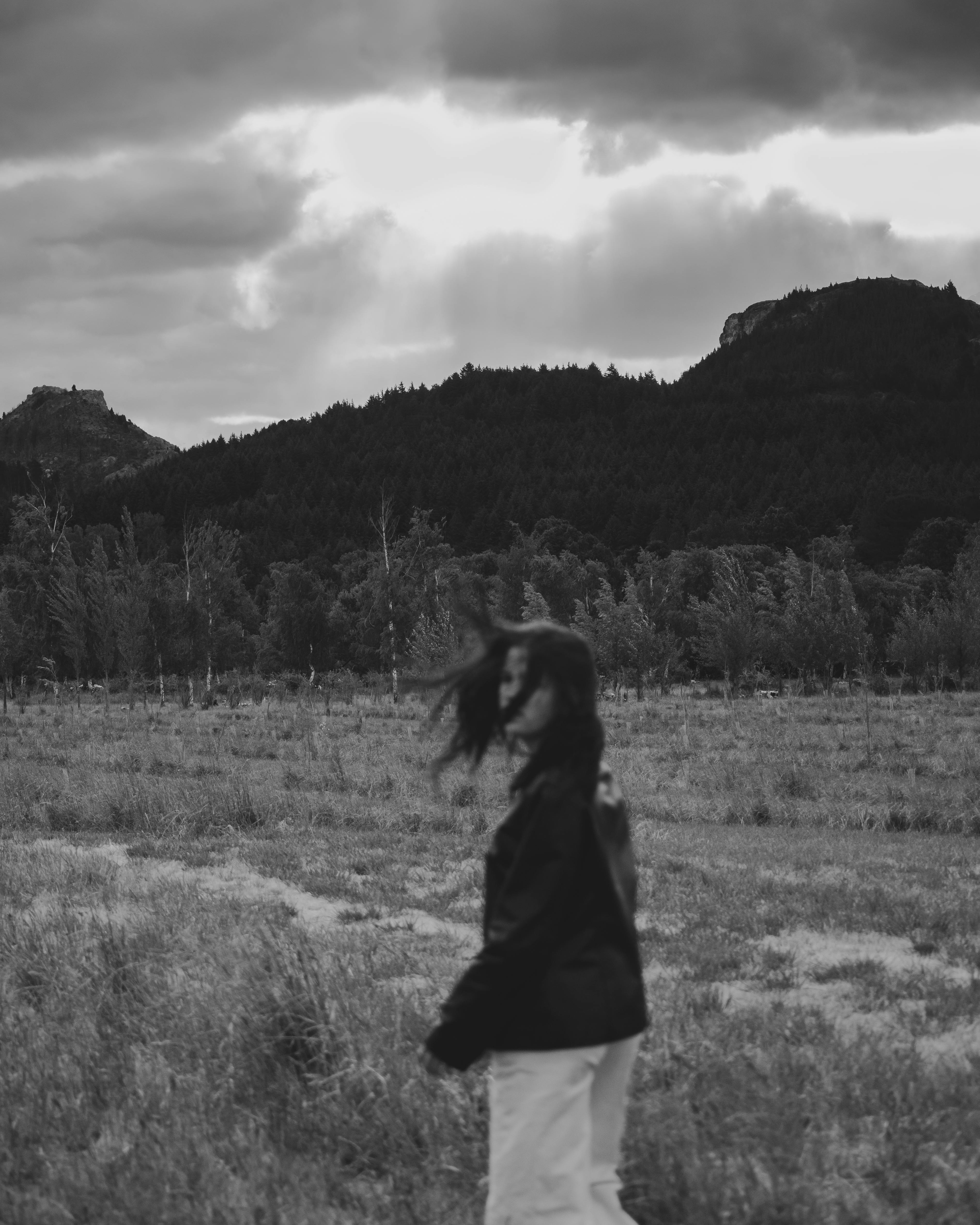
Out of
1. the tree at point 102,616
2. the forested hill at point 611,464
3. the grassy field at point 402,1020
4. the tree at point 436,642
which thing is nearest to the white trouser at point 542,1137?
the grassy field at point 402,1020

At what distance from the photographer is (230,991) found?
5980mm

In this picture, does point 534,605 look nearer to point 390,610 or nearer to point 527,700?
point 390,610

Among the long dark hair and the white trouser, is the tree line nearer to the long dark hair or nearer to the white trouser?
the long dark hair

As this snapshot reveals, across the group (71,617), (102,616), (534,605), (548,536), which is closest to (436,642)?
(534,605)

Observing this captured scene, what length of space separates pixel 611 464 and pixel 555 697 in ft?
496

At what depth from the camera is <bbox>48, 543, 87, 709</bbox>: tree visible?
49.4 metres

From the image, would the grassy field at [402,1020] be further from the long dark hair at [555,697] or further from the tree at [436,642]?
the tree at [436,642]

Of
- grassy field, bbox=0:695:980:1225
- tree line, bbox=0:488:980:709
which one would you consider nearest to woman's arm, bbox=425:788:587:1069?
grassy field, bbox=0:695:980:1225

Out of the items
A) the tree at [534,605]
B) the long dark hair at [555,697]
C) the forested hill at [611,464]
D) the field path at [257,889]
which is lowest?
the field path at [257,889]

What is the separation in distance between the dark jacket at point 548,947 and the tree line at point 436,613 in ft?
95.7

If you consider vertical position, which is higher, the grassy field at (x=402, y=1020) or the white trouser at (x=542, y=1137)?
the white trouser at (x=542, y=1137)

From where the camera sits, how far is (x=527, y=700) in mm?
3152

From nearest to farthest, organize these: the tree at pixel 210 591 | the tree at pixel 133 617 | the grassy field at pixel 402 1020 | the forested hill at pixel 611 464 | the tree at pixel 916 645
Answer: the grassy field at pixel 402 1020 → the tree at pixel 133 617 → the tree at pixel 916 645 → the tree at pixel 210 591 → the forested hill at pixel 611 464

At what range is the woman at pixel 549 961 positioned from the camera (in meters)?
3.00
